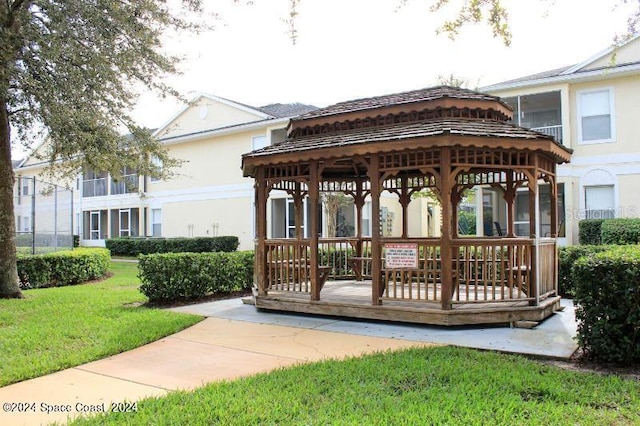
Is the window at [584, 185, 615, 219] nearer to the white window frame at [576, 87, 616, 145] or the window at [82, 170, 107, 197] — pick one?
the white window frame at [576, 87, 616, 145]

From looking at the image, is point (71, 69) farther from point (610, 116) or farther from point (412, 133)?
point (610, 116)

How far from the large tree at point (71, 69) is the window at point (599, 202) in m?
14.2

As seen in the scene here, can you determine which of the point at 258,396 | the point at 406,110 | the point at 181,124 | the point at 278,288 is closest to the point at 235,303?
the point at 278,288

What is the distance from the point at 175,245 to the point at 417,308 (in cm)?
1744

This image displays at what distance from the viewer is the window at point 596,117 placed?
17.1 m

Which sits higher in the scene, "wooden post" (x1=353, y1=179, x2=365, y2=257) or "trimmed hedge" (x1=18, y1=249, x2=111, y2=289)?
"wooden post" (x1=353, y1=179, x2=365, y2=257)

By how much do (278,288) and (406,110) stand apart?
4234 mm

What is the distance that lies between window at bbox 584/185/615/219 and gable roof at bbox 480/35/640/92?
3.88m

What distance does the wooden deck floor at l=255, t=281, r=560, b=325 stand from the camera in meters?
7.81

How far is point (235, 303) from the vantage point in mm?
10875

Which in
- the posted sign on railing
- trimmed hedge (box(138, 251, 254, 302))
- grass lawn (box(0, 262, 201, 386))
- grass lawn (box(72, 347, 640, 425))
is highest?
the posted sign on railing

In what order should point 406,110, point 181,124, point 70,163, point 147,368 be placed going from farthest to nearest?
point 181,124 → point 70,163 → point 406,110 → point 147,368

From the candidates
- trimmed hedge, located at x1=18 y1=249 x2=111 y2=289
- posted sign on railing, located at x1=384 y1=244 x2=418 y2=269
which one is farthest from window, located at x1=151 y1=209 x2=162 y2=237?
posted sign on railing, located at x1=384 y1=244 x2=418 y2=269

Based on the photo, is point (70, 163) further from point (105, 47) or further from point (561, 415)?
point (561, 415)
